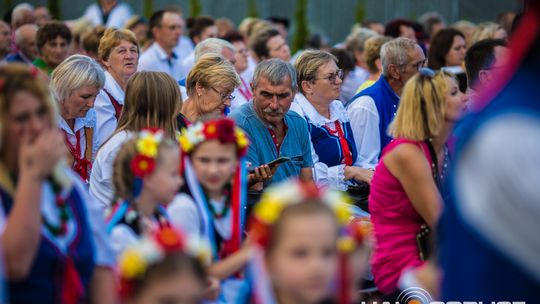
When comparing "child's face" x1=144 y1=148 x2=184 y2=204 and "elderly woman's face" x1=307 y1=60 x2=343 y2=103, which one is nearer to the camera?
"child's face" x1=144 y1=148 x2=184 y2=204

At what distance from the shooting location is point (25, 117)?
10.5 feet

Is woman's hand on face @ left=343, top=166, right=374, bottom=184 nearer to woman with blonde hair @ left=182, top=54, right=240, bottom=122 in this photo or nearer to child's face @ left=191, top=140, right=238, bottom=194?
woman with blonde hair @ left=182, top=54, right=240, bottom=122

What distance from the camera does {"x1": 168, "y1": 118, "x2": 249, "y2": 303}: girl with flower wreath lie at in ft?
15.1

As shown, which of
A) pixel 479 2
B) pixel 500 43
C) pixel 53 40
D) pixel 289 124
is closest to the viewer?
pixel 289 124

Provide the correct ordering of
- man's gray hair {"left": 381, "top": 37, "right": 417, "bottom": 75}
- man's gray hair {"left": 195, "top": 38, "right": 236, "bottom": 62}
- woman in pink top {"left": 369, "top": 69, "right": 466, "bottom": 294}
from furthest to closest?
man's gray hair {"left": 195, "top": 38, "right": 236, "bottom": 62}, man's gray hair {"left": 381, "top": 37, "right": 417, "bottom": 75}, woman in pink top {"left": 369, "top": 69, "right": 466, "bottom": 294}

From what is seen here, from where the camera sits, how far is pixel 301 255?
310cm

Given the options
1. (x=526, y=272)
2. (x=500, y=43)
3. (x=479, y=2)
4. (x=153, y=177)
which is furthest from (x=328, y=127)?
(x=479, y=2)

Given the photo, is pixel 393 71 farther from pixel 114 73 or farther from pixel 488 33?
pixel 488 33

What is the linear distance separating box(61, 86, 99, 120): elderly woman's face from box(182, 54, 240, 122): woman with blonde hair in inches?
28.1

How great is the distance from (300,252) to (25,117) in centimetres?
100

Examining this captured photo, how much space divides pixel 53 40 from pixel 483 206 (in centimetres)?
825

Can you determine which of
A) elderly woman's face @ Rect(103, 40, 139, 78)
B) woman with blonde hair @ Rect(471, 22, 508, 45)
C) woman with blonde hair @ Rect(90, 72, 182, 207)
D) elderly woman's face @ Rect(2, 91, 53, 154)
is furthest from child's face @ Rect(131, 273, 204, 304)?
woman with blonde hair @ Rect(471, 22, 508, 45)

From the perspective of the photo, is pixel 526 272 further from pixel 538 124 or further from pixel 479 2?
pixel 479 2

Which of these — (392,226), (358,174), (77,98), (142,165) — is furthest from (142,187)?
(358,174)
